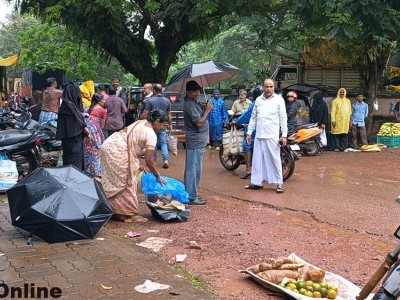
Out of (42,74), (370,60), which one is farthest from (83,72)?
(370,60)

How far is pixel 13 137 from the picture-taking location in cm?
804

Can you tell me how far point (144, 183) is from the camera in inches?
238

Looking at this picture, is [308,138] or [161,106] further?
[308,138]

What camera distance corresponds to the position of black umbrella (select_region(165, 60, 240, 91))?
8.00 m

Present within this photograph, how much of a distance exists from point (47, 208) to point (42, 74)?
69.5ft

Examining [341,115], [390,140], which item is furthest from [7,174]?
[390,140]

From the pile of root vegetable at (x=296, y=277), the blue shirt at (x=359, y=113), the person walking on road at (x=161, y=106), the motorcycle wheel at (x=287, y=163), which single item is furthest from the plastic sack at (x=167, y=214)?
the blue shirt at (x=359, y=113)

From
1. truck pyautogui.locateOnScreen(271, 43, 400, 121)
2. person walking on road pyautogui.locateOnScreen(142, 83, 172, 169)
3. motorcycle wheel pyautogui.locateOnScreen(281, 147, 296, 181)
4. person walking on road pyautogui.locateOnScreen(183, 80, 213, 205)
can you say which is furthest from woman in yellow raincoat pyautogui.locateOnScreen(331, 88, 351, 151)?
person walking on road pyautogui.locateOnScreen(183, 80, 213, 205)

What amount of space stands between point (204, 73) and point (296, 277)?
4.48 metres

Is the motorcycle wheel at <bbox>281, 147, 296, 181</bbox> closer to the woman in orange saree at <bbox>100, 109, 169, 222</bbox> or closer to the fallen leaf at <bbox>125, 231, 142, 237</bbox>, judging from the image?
the woman in orange saree at <bbox>100, 109, 169, 222</bbox>

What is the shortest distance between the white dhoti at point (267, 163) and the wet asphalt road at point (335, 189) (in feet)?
0.73

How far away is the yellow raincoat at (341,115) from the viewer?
1409cm

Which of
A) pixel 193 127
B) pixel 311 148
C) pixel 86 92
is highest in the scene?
pixel 86 92

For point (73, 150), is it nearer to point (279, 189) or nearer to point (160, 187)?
point (160, 187)
